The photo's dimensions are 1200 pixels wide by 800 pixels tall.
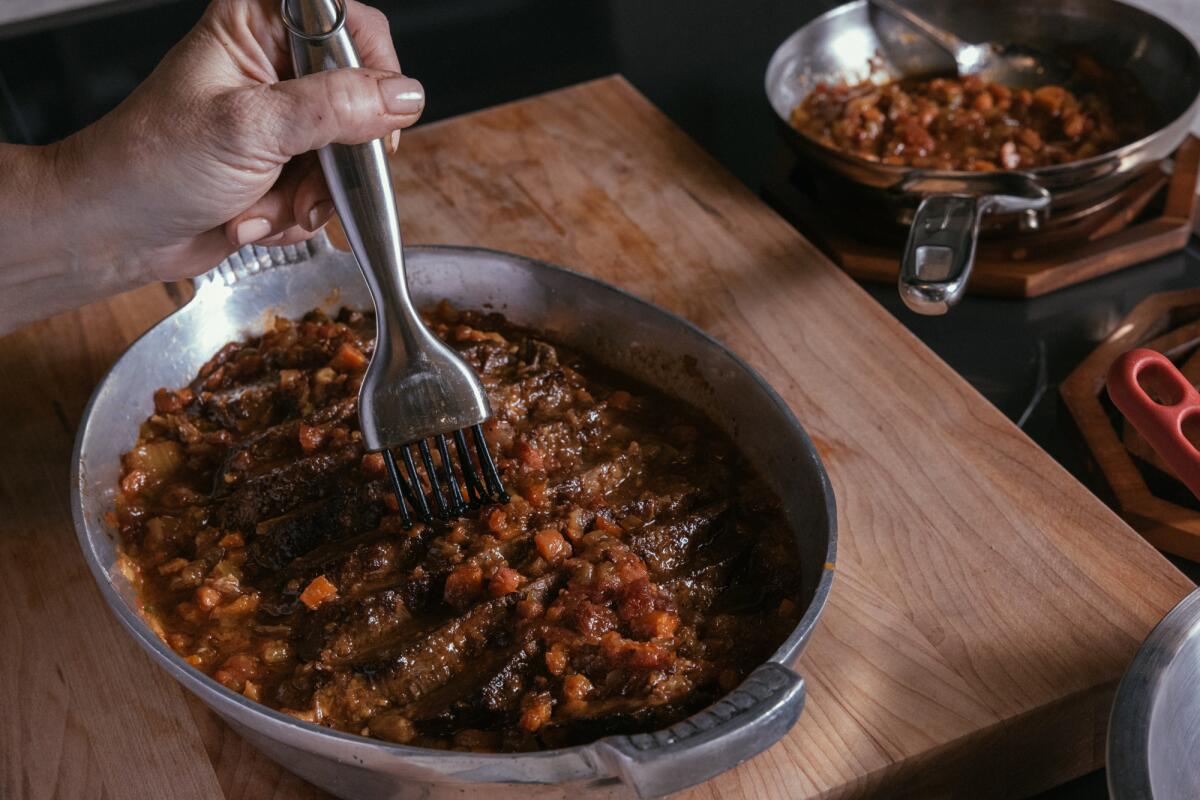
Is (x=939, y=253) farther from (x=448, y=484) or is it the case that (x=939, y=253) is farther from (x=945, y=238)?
(x=448, y=484)

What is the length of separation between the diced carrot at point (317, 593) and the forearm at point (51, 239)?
63cm

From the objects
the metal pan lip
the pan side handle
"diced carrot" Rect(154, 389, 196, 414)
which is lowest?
the metal pan lip

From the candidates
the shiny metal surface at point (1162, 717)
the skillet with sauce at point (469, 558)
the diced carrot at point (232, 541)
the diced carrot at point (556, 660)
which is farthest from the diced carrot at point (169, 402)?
the shiny metal surface at point (1162, 717)

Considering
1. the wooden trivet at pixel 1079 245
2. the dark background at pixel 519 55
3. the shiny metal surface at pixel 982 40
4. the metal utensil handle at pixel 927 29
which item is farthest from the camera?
the dark background at pixel 519 55

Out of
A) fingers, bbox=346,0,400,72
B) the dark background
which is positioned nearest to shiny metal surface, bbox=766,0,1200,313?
the dark background

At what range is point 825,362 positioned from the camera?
7.14 feet

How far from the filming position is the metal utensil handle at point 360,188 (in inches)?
62.7

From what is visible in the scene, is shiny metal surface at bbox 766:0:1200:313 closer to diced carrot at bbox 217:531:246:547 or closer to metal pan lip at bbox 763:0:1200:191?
metal pan lip at bbox 763:0:1200:191

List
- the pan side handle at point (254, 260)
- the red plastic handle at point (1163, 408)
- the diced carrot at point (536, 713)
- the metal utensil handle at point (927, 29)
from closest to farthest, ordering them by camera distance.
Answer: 1. the diced carrot at point (536, 713)
2. the red plastic handle at point (1163, 408)
3. the pan side handle at point (254, 260)
4. the metal utensil handle at point (927, 29)

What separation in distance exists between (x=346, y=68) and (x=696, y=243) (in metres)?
1.07

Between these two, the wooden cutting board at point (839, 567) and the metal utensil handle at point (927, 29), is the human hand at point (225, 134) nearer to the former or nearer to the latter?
the wooden cutting board at point (839, 567)

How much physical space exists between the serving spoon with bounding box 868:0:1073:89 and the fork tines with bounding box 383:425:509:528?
1704 millimetres

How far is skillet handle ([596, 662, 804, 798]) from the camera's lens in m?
1.22

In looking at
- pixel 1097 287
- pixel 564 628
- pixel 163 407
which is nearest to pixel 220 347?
pixel 163 407
